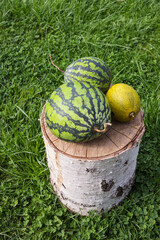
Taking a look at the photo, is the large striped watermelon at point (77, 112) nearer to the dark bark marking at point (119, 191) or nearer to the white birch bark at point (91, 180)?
the white birch bark at point (91, 180)

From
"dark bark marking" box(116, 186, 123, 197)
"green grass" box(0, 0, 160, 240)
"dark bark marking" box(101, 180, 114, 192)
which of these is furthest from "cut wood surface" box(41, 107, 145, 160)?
"green grass" box(0, 0, 160, 240)

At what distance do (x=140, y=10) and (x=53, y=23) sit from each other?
70.8 inches

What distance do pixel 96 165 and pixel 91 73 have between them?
91 centimetres

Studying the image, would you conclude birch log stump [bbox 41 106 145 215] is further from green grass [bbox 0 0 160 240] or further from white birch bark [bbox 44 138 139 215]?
green grass [bbox 0 0 160 240]

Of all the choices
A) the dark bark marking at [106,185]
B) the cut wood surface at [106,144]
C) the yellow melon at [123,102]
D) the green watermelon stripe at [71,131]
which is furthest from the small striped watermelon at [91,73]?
the dark bark marking at [106,185]

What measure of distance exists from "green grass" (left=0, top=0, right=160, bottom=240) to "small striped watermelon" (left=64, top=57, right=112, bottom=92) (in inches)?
52.9

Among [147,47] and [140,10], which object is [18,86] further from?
[140,10]

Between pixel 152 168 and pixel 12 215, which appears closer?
pixel 12 215

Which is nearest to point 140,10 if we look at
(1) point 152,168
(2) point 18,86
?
(2) point 18,86

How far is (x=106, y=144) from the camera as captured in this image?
2479 mm

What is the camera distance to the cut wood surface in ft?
7.94

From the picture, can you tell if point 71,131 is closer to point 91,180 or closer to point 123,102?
point 123,102

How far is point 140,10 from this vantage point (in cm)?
527

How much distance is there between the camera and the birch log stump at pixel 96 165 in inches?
95.8
